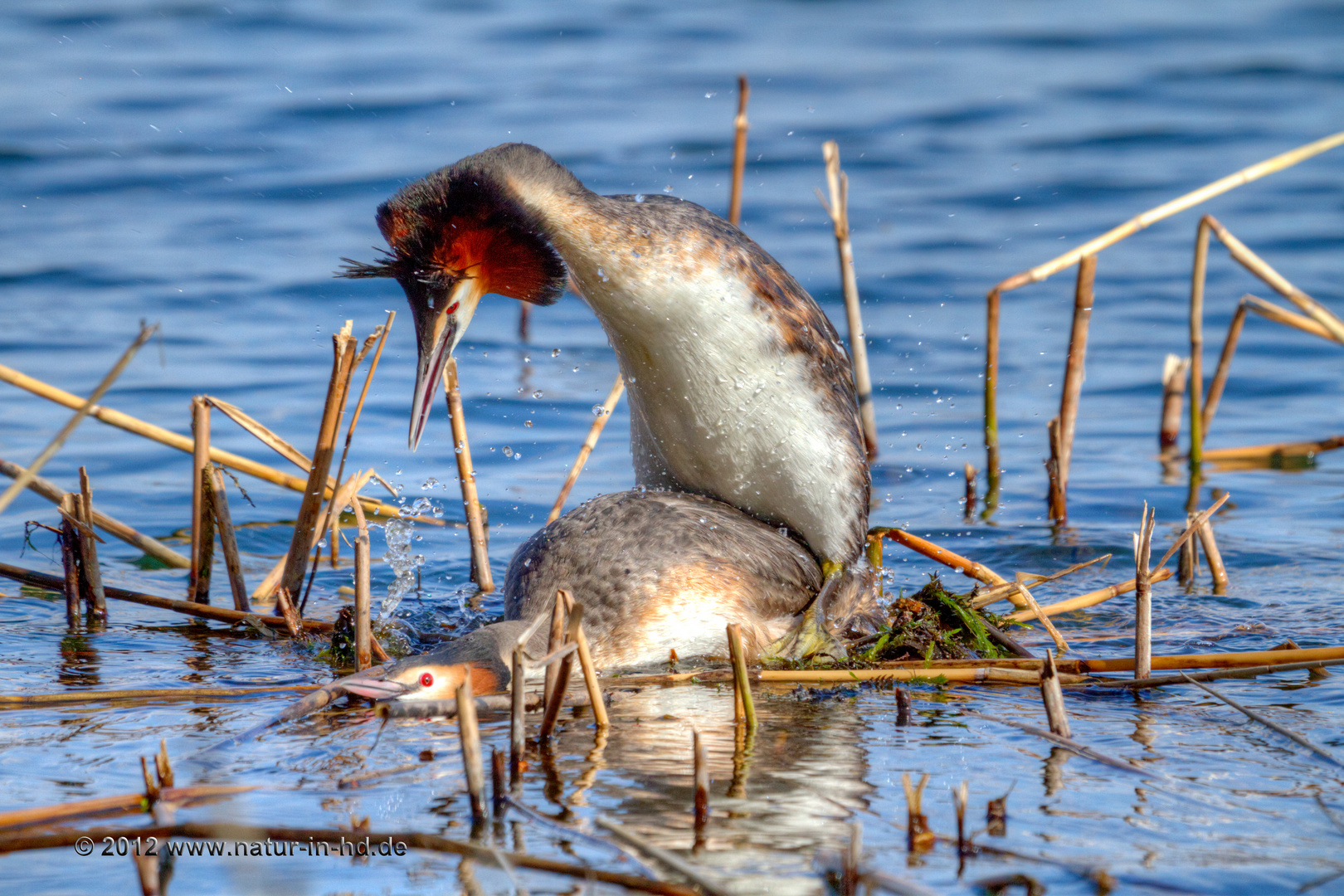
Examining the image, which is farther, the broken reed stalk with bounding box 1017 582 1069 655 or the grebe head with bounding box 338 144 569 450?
the grebe head with bounding box 338 144 569 450

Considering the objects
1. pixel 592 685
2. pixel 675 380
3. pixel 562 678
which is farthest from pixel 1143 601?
pixel 675 380

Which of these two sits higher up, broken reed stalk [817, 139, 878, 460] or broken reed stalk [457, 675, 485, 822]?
broken reed stalk [817, 139, 878, 460]

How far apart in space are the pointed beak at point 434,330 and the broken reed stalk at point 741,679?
63.9 inches

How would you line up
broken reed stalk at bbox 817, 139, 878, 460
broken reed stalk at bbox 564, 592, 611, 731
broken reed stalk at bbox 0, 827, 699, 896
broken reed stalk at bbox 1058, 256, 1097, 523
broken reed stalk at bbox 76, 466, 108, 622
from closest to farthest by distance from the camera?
1. broken reed stalk at bbox 0, 827, 699, 896
2. broken reed stalk at bbox 564, 592, 611, 731
3. broken reed stalk at bbox 76, 466, 108, 622
4. broken reed stalk at bbox 1058, 256, 1097, 523
5. broken reed stalk at bbox 817, 139, 878, 460

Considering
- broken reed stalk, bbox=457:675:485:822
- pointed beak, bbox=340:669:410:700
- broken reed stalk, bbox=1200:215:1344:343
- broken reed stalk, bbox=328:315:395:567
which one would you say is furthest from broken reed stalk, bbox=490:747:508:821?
broken reed stalk, bbox=1200:215:1344:343

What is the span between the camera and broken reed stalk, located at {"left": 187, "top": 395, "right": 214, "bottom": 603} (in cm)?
532

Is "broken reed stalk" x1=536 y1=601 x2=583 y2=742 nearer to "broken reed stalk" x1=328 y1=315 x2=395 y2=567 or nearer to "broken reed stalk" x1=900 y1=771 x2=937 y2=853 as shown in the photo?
"broken reed stalk" x1=900 y1=771 x2=937 y2=853

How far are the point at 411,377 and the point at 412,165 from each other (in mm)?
3972

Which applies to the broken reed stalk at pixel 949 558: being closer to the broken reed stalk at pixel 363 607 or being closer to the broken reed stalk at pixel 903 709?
the broken reed stalk at pixel 903 709

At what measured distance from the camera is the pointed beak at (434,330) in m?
5.03

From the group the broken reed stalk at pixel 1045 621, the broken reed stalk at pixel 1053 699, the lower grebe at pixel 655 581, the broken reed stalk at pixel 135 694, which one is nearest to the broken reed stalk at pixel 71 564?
the broken reed stalk at pixel 135 694

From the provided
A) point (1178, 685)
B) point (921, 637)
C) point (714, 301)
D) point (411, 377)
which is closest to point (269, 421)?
point (411, 377)

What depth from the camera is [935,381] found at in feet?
30.8

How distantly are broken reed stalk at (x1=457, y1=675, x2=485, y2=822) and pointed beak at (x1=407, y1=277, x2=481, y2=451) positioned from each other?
2016 millimetres
